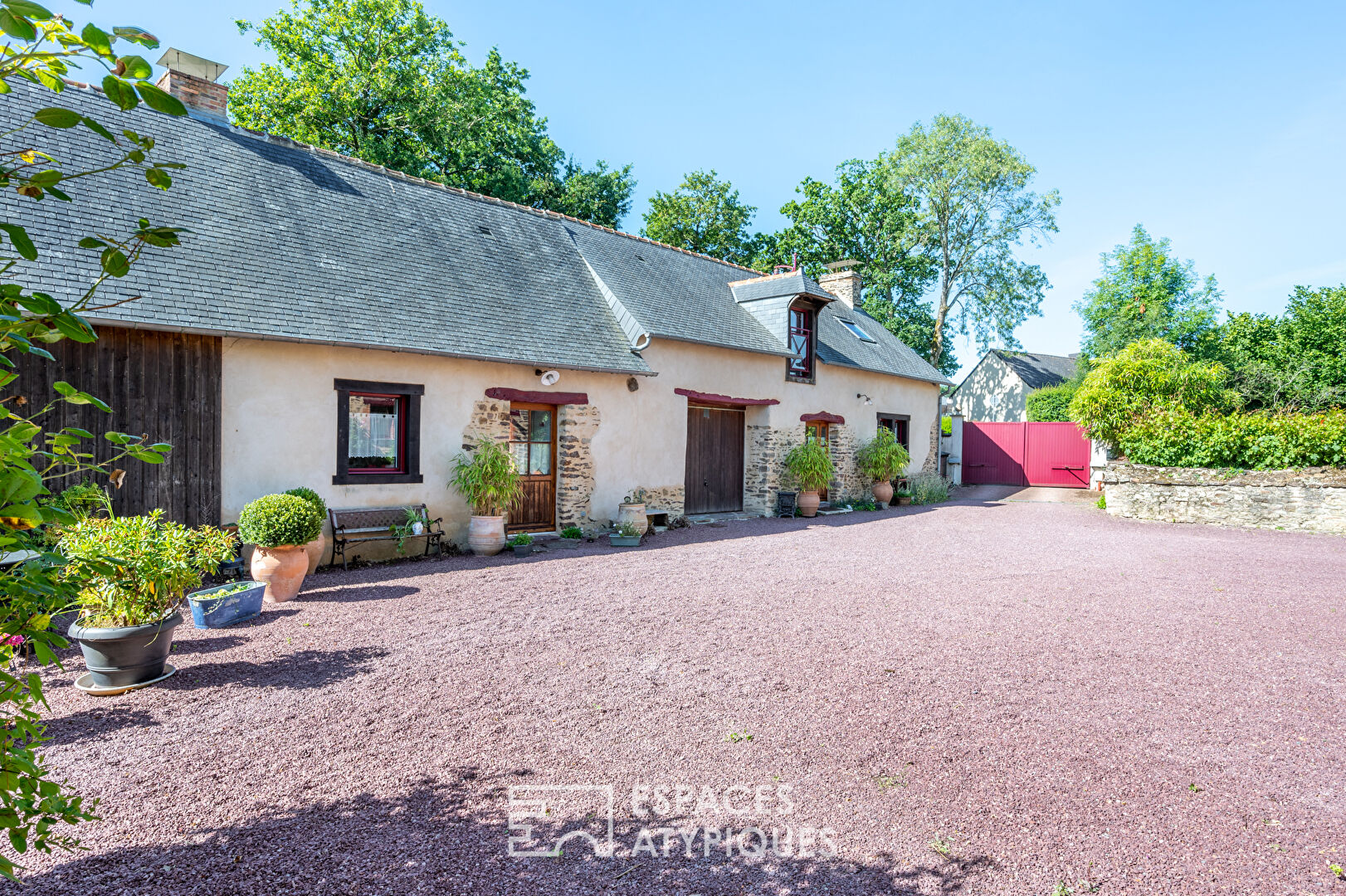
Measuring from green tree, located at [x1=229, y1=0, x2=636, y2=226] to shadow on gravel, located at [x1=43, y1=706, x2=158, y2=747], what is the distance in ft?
61.0

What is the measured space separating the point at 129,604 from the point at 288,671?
1.01 meters

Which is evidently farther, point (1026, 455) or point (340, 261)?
point (1026, 455)

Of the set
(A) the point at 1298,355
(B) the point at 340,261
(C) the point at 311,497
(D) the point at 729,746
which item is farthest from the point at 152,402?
(A) the point at 1298,355

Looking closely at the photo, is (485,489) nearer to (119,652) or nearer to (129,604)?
(129,604)

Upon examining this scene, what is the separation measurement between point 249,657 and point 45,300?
14.2 ft

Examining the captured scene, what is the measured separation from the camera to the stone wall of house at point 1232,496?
11930mm

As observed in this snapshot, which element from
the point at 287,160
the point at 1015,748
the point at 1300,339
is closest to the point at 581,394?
the point at 287,160

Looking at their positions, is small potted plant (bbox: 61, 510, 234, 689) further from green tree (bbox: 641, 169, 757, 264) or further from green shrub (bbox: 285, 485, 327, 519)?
green tree (bbox: 641, 169, 757, 264)

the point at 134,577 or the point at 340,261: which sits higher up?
the point at 340,261

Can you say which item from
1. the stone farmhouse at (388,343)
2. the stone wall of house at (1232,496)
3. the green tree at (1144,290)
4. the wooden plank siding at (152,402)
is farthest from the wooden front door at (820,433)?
the green tree at (1144,290)

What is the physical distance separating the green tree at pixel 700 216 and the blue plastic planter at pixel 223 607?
23.9m

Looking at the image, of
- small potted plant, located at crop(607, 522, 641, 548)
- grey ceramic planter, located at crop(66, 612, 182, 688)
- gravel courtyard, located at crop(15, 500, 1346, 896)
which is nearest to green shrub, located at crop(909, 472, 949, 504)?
small potted plant, located at crop(607, 522, 641, 548)

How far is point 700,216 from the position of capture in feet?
92.8

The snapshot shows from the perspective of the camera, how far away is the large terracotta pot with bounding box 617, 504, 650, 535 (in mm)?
10648
